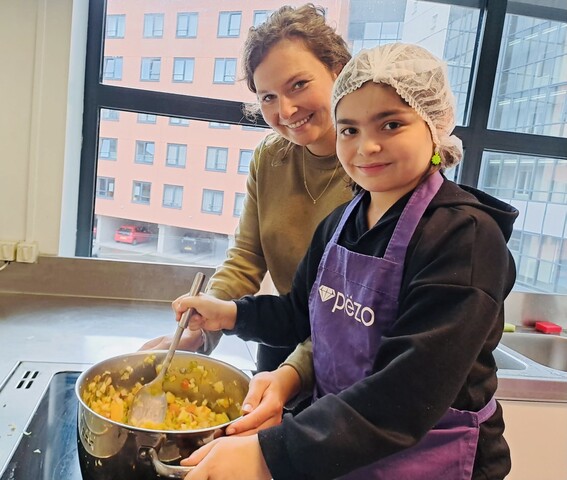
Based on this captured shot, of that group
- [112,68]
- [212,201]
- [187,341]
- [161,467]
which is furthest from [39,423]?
[112,68]

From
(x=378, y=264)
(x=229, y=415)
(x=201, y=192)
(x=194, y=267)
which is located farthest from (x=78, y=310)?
(x=378, y=264)

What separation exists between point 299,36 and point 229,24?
88cm

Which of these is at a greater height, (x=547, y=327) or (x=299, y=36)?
(x=299, y=36)

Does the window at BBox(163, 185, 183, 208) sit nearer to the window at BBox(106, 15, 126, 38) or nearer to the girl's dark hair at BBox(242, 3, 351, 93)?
the window at BBox(106, 15, 126, 38)

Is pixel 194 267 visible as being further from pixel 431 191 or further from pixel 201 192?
pixel 431 191

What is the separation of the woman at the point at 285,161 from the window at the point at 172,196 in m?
0.70

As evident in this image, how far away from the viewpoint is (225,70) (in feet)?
5.49

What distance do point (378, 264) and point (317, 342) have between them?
0.58ft

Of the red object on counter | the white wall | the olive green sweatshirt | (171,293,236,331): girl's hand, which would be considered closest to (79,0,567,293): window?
the white wall

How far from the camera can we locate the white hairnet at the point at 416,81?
0.63m

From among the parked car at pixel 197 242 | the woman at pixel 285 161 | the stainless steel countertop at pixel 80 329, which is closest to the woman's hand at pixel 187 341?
the woman at pixel 285 161

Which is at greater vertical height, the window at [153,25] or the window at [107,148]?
the window at [153,25]

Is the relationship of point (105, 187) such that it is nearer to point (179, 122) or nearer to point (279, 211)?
point (179, 122)

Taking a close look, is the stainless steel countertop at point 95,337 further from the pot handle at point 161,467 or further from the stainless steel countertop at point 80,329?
the pot handle at point 161,467
